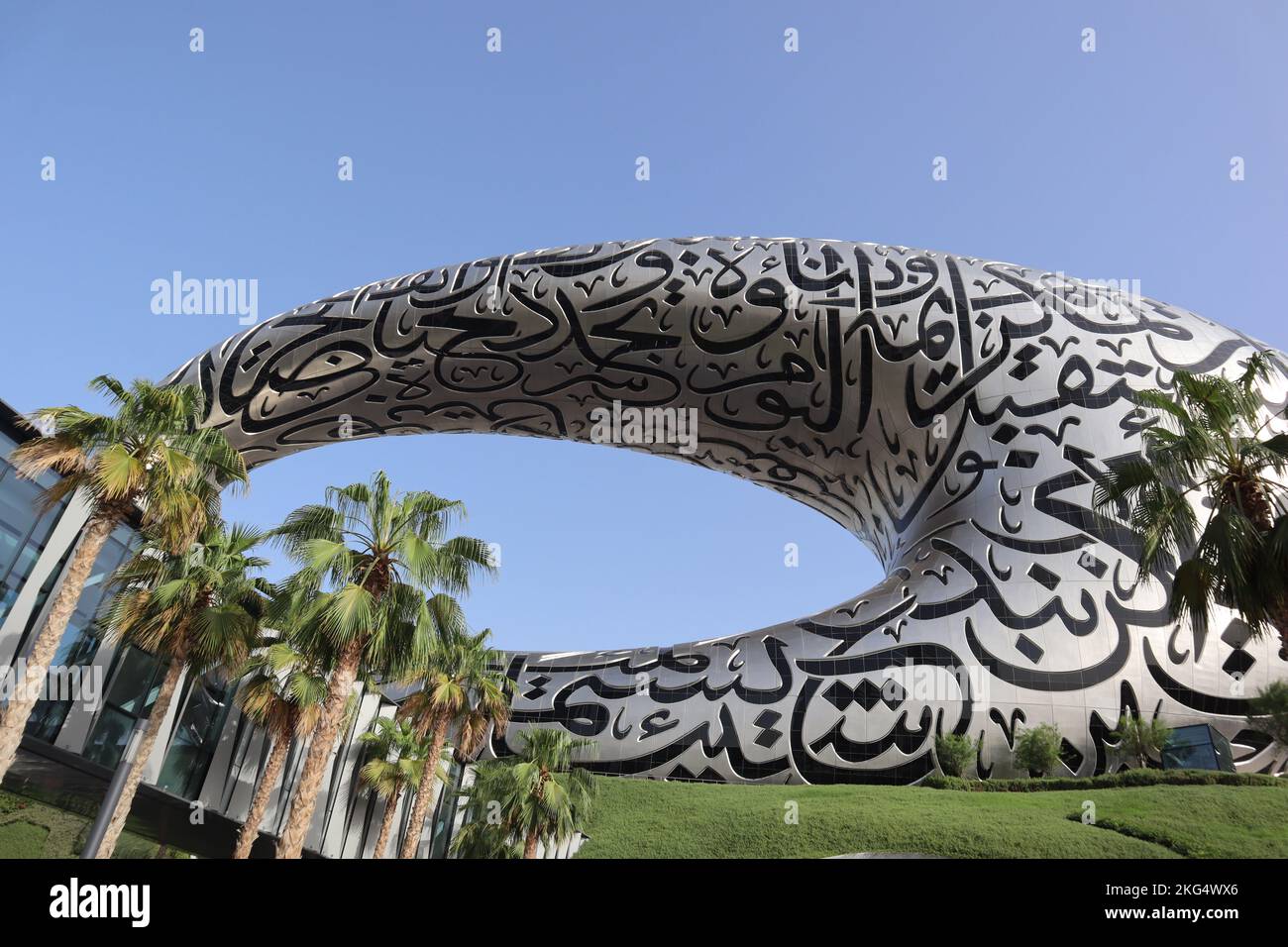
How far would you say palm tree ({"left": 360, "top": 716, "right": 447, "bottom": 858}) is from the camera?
71.4ft

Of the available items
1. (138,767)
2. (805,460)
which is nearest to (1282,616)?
(138,767)

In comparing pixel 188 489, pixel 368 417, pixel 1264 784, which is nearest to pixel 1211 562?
pixel 1264 784

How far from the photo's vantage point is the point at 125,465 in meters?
12.2

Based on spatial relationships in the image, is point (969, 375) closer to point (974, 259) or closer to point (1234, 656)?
point (974, 259)

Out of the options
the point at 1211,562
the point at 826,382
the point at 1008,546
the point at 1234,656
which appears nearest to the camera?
the point at 1211,562

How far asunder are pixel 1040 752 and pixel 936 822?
452cm

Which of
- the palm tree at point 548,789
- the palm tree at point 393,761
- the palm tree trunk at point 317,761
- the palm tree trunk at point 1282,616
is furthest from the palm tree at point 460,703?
the palm tree trunk at point 1282,616

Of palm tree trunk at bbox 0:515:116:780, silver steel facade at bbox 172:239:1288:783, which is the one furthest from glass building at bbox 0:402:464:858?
silver steel facade at bbox 172:239:1288:783

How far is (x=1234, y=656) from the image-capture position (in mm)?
17953

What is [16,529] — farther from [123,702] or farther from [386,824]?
[386,824]

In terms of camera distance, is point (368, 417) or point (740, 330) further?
point (368, 417)

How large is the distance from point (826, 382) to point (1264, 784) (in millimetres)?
12752

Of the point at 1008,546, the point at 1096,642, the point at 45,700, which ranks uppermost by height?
the point at 1008,546
